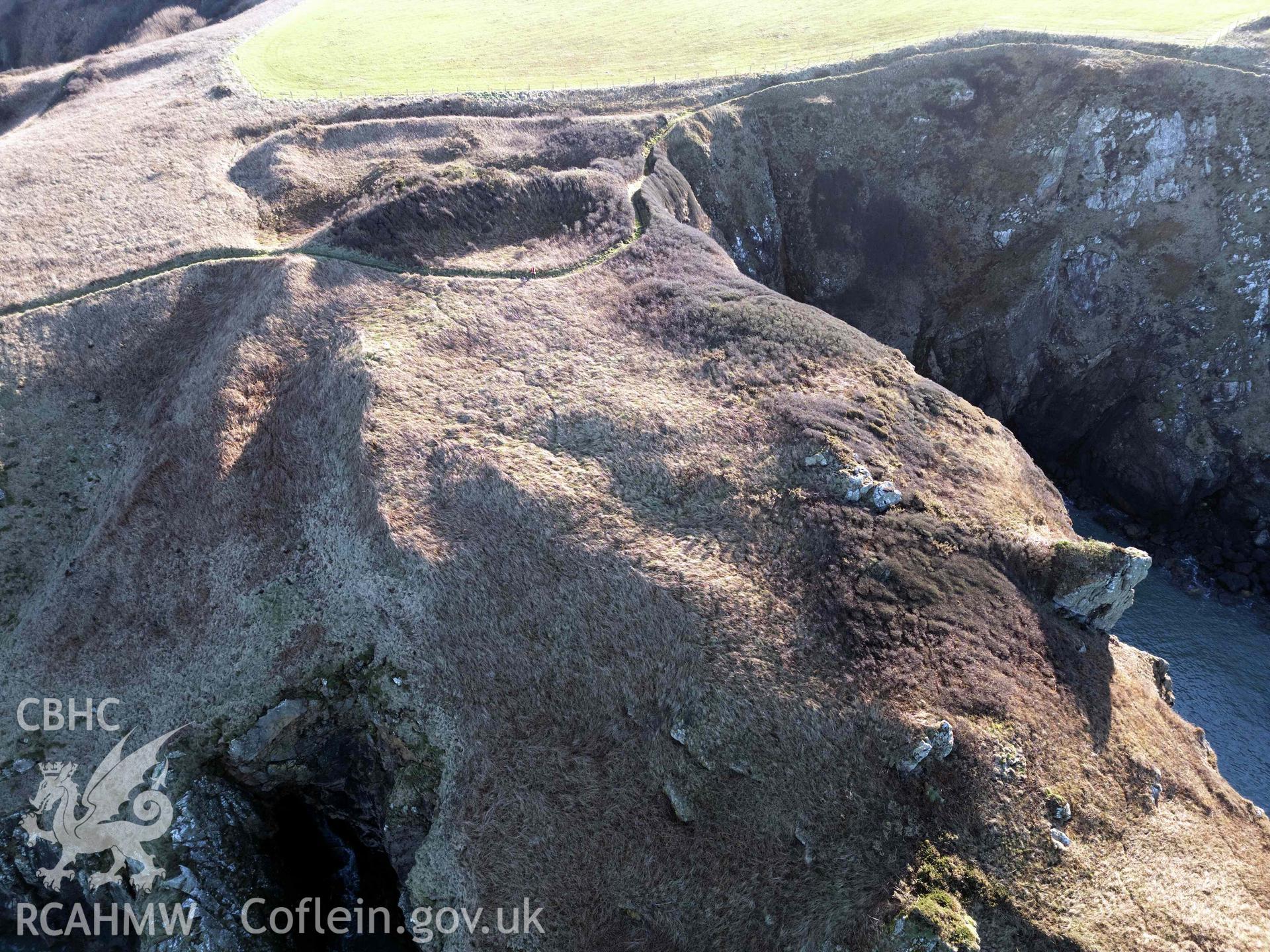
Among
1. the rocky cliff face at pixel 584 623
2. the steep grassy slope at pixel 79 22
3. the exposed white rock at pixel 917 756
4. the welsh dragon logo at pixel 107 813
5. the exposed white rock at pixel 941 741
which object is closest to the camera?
the exposed white rock at pixel 917 756

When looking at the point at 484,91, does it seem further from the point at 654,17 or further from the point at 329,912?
the point at 329,912

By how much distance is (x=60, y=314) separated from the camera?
3825cm

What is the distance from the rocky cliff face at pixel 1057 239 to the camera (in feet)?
160

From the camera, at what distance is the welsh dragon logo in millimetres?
26875

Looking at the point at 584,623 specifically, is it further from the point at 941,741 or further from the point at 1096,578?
the point at 1096,578

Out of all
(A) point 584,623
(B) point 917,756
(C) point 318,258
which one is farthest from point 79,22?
(B) point 917,756

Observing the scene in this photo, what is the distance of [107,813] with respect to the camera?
1085 inches

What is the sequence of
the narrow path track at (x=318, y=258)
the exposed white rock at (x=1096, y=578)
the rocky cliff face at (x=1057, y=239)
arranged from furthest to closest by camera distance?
the rocky cliff face at (x=1057, y=239)
the narrow path track at (x=318, y=258)
the exposed white rock at (x=1096, y=578)

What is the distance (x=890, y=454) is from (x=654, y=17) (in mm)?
55609

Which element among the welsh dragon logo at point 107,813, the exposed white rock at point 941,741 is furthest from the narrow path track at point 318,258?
the exposed white rock at point 941,741

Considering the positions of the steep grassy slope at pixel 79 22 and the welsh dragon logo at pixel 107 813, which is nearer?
the welsh dragon logo at pixel 107 813

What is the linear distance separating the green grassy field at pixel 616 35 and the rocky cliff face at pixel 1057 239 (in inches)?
267

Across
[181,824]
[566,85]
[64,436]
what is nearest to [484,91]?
[566,85]

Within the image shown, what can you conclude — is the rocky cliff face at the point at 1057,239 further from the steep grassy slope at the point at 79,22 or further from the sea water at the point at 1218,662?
the steep grassy slope at the point at 79,22
